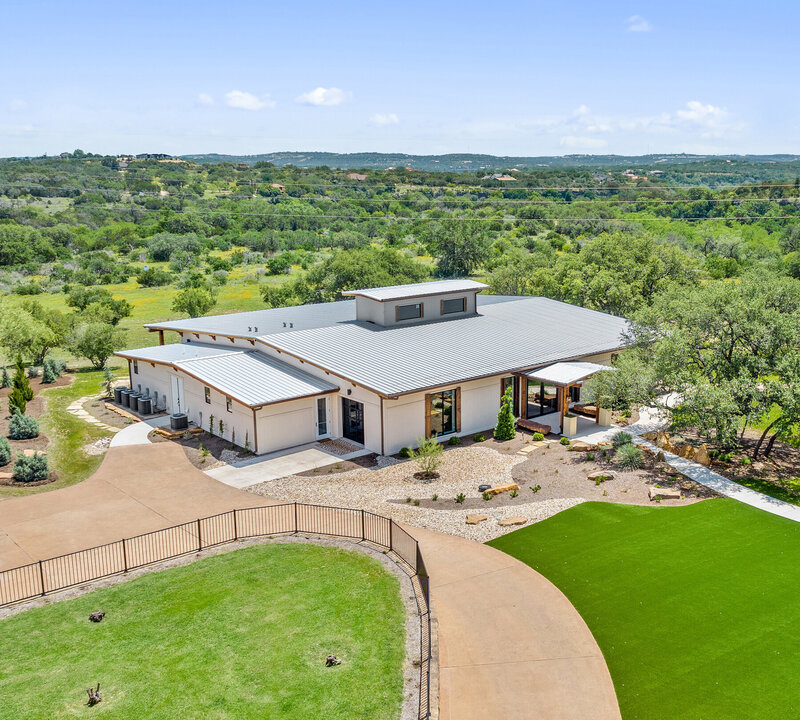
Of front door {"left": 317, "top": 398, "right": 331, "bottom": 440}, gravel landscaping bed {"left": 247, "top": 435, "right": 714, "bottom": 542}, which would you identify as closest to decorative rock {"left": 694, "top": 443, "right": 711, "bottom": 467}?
gravel landscaping bed {"left": 247, "top": 435, "right": 714, "bottom": 542}

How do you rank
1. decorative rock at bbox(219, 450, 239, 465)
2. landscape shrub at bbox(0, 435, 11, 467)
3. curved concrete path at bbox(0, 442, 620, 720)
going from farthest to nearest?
decorative rock at bbox(219, 450, 239, 465)
landscape shrub at bbox(0, 435, 11, 467)
curved concrete path at bbox(0, 442, 620, 720)

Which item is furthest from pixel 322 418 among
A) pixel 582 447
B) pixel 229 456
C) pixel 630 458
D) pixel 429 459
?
pixel 630 458

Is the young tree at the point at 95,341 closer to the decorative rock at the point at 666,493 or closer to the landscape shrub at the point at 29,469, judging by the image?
the landscape shrub at the point at 29,469

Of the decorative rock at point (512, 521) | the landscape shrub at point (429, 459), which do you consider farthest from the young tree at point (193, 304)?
the decorative rock at point (512, 521)

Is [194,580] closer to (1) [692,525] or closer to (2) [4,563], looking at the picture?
(2) [4,563]

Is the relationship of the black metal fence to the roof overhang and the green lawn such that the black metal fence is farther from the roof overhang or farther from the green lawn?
the roof overhang

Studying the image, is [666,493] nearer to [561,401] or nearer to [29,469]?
[561,401]
